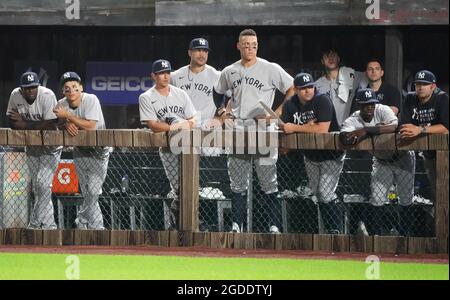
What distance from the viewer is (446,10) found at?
51.6ft

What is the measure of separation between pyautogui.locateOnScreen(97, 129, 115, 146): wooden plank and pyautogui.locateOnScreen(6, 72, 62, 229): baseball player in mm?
505

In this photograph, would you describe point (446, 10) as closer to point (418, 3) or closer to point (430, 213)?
point (418, 3)

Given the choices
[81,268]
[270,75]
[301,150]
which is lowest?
[81,268]

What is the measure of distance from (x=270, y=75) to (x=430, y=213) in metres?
2.27

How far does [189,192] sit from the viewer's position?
1224cm

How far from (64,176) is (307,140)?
Result: 2.69 metres

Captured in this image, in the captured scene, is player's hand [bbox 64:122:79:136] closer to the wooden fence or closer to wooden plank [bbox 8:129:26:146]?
the wooden fence

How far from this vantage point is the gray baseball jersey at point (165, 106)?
41.7 feet

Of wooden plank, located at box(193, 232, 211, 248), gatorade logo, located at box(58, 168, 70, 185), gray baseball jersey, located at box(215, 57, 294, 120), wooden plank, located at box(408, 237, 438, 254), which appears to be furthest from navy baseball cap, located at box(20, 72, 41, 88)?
wooden plank, located at box(408, 237, 438, 254)

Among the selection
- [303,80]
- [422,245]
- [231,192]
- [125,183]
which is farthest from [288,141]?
[125,183]

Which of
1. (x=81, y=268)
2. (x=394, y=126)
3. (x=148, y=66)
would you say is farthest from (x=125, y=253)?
(x=148, y=66)

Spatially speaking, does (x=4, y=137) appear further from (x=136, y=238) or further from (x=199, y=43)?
(x=199, y=43)

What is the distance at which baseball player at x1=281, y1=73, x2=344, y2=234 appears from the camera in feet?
39.5

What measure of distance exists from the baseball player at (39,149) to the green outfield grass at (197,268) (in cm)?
84
